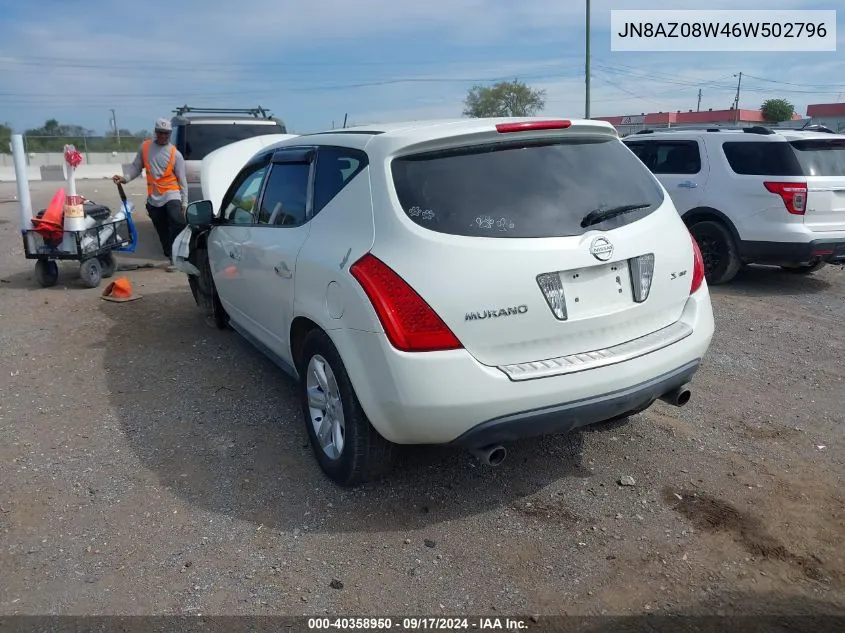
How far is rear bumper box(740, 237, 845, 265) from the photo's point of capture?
300 inches

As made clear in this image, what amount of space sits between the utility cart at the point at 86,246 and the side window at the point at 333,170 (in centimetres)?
526

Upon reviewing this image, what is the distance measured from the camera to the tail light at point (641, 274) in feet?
10.6

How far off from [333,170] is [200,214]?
2.02m

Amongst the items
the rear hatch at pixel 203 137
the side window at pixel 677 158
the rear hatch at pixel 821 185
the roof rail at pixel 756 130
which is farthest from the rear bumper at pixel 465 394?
the rear hatch at pixel 203 137

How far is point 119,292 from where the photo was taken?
7.69 meters

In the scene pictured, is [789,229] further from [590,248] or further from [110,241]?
[110,241]

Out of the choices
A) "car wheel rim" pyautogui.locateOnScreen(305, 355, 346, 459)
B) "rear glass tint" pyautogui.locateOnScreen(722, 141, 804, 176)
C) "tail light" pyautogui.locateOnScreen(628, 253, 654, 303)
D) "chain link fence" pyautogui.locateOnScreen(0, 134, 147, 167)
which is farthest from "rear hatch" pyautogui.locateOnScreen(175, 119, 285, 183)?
"chain link fence" pyautogui.locateOnScreen(0, 134, 147, 167)

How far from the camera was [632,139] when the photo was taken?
9.65m

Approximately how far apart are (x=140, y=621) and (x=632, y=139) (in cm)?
880

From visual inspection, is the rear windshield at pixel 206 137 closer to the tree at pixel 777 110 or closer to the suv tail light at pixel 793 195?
the suv tail light at pixel 793 195

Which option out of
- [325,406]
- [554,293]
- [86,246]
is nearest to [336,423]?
[325,406]

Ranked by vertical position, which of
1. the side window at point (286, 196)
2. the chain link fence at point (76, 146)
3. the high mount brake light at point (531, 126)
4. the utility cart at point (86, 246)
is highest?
the chain link fence at point (76, 146)

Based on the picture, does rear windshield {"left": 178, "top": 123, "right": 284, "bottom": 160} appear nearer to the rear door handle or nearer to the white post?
the white post

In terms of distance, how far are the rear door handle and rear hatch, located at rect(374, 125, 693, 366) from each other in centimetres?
93
